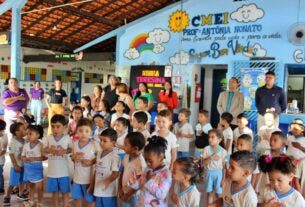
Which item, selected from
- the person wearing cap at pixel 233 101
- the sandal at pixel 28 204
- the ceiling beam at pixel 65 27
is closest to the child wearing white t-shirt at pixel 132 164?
the sandal at pixel 28 204

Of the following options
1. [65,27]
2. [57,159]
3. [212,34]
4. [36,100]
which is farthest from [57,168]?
[36,100]

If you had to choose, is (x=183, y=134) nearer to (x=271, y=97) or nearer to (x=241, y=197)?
(x=271, y=97)

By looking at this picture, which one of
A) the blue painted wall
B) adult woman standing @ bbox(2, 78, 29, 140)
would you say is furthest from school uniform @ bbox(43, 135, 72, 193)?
the blue painted wall

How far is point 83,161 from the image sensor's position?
107 inches

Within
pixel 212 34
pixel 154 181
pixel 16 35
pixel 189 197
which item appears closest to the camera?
pixel 189 197

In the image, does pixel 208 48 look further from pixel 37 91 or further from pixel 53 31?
pixel 37 91

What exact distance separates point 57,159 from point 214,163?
1490mm

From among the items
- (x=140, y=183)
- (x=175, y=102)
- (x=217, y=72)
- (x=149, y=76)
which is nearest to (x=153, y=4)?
(x=149, y=76)

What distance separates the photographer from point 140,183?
Answer: 7.14 ft

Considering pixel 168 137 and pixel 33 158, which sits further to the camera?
pixel 168 137

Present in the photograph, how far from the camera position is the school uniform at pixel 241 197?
6.08 feet

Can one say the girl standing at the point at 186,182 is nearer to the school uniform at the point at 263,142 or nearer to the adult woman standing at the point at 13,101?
the school uniform at the point at 263,142

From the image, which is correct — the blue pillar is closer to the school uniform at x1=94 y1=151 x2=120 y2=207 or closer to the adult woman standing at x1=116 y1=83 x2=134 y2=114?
the adult woman standing at x1=116 y1=83 x2=134 y2=114

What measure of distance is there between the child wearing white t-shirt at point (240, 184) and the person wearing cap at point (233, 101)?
2.79 metres
